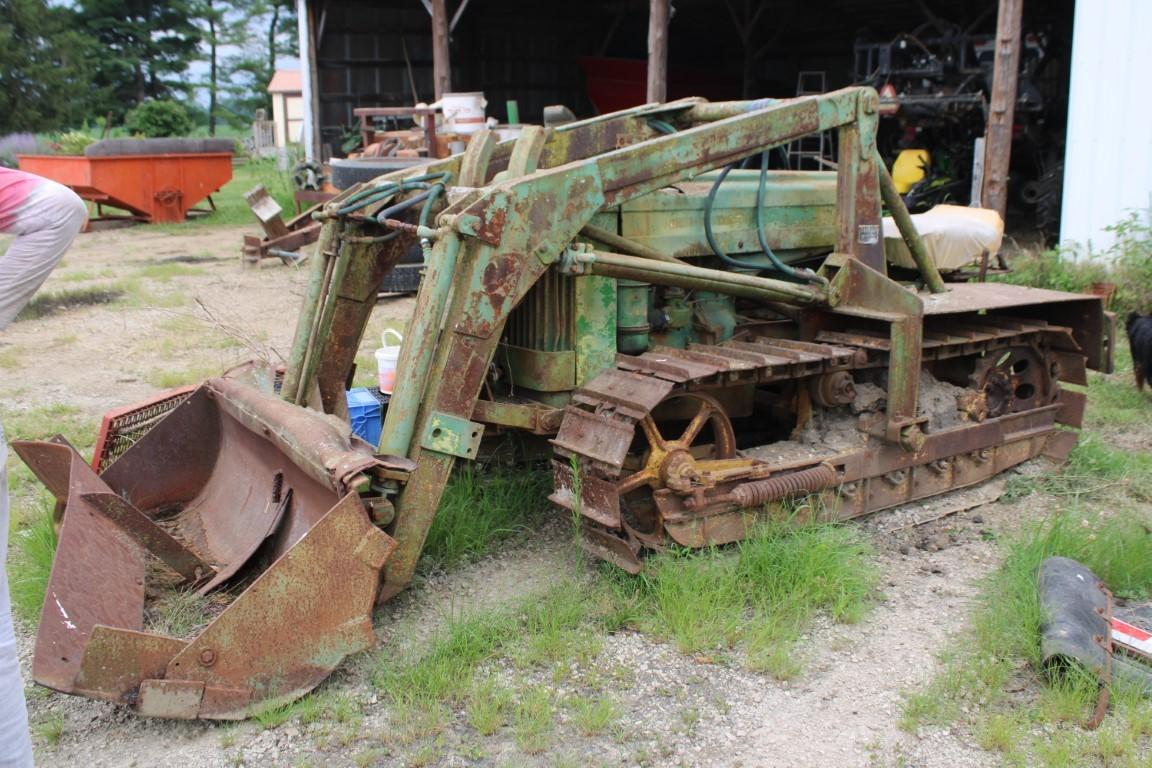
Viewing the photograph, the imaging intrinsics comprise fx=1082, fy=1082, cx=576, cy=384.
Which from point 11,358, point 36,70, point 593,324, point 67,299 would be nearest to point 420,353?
point 593,324

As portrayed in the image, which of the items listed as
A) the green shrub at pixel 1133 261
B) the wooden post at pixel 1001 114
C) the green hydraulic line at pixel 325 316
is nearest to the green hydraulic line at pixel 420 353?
the green hydraulic line at pixel 325 316

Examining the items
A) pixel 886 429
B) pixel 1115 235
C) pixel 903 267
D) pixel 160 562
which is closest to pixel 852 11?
pixel 1115 235

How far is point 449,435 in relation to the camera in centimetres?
363

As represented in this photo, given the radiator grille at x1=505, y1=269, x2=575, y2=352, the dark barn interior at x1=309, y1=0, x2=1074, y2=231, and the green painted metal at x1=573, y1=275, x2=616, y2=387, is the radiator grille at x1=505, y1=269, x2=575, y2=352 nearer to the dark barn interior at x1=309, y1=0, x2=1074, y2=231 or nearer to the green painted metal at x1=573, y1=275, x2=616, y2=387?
the green painted metal at x1=573, y1=275, x2=616, y2=387

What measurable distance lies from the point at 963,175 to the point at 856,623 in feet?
33.0

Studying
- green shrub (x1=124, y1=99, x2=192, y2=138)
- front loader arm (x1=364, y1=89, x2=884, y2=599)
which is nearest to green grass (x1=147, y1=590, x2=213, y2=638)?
front loader arm (x1=364, y1=89, x2=884, y2=599)

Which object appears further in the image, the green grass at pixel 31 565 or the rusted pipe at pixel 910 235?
the rusted pipe at pixel 910 235

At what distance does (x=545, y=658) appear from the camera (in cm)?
355

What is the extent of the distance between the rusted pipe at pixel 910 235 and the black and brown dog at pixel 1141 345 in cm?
198

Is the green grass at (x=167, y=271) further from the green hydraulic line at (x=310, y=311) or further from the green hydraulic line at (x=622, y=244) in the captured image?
the green hydraulic line at (x=622, y=244)

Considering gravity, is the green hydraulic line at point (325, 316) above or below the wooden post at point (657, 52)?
below

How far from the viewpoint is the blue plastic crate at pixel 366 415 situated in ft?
15.7

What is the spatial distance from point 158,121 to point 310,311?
82.1 feet

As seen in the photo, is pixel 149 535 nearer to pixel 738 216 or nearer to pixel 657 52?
pixel 738 216
